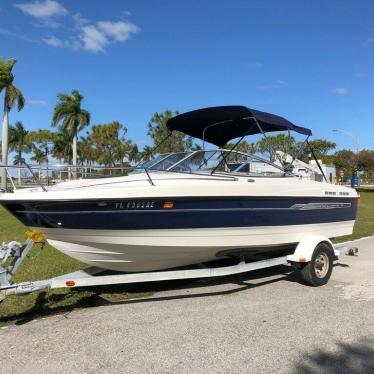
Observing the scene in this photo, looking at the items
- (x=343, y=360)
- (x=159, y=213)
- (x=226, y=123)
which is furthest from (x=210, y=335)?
(x=226, y=123)

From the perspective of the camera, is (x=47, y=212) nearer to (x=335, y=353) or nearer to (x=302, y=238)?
(x=335, y=353)

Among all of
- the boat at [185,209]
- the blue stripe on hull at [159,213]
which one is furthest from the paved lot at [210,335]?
the blue stripe on hull at [159,213]

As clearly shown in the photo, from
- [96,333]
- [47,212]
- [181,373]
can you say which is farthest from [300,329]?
[47,212]

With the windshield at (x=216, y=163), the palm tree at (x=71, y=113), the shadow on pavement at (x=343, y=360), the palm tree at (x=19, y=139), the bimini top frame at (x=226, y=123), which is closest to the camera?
the shadow on pavement at (x=343, y=360)

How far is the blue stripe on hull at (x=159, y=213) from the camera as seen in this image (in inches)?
205

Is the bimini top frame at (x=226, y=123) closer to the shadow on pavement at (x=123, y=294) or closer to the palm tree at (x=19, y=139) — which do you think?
the shadow on pavement at (x=123, y=294)

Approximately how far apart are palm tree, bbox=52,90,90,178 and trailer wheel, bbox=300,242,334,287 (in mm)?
47857

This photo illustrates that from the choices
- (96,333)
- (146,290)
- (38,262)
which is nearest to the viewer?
(96,333)

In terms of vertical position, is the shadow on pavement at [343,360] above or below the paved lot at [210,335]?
below

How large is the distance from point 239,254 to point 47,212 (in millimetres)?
2716

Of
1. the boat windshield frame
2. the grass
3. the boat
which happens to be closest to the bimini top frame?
the boat

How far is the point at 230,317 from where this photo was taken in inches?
211

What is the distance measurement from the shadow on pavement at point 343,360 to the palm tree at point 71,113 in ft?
165

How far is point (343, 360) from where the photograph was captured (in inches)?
163
